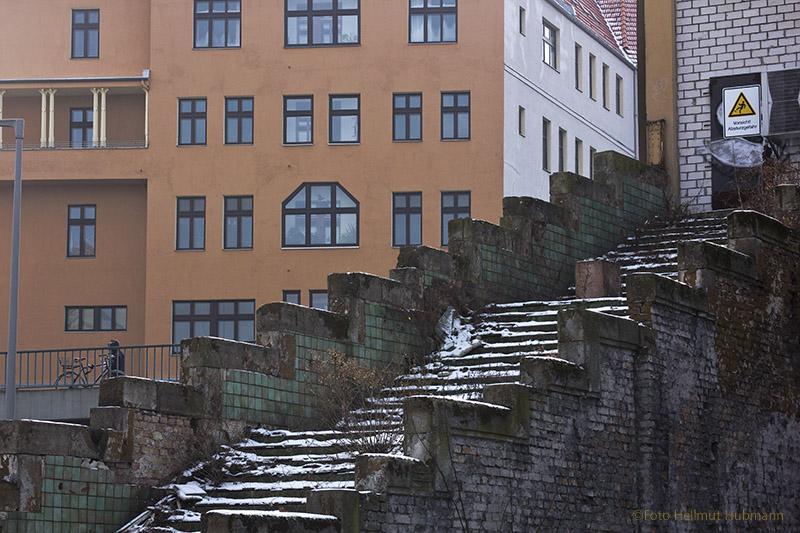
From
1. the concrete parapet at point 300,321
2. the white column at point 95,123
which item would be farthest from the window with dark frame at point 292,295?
the concrete parapet at point 300,321

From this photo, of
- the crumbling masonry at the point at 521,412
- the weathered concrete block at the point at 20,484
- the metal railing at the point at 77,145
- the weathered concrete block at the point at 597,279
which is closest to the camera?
the crumbling masonry at the point at 521,412

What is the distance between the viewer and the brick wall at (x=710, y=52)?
29.5 metres

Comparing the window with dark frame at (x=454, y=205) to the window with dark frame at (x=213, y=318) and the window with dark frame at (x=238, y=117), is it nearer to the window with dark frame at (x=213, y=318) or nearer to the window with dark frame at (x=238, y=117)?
the window with dark frame at (x=213, y=318)

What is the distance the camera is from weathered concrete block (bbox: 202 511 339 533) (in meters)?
15.5

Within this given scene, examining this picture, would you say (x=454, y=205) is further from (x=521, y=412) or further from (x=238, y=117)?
(x=521, y=412)

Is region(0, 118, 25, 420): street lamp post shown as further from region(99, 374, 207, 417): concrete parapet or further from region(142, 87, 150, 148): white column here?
region(142, 87, 150, 148): white column

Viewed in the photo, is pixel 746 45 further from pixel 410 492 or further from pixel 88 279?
pixel 88 279

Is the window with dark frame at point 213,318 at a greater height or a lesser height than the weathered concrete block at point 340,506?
greater

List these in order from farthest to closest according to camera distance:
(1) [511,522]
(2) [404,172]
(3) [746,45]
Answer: (2) [404,172] < (3) [746,45] < (1) [511,522]

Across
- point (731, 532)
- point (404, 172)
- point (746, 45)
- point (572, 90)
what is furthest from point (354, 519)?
point (572, 90)

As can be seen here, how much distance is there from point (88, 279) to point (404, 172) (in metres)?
11.1

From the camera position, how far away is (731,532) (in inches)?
846

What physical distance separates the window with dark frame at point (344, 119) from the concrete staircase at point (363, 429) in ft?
Result: 76.2

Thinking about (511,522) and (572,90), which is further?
(572,90)
